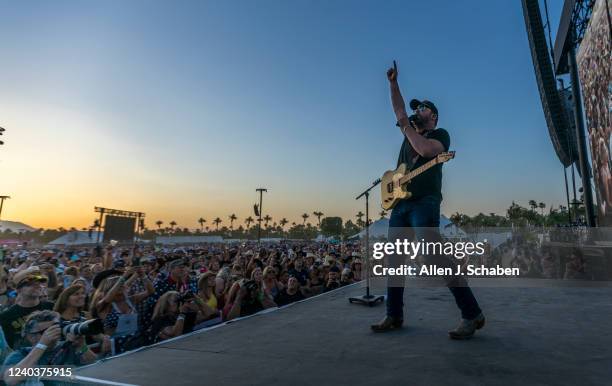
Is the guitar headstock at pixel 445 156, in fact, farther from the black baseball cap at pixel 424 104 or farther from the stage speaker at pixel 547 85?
the stage speaker at pixel 547 85

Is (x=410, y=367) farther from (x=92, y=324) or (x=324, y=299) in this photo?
(x=324, y=299)

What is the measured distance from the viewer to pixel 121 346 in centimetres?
392

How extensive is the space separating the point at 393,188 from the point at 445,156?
0.61 m

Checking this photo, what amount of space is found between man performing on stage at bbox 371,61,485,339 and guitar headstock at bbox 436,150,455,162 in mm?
40

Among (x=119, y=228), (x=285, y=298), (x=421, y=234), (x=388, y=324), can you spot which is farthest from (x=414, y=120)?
(x=119, y=228)

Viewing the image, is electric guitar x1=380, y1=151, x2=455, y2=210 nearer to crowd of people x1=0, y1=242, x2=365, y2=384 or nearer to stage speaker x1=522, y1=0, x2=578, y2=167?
crowd of people x1=0, y1=242, x2=365, y2=384

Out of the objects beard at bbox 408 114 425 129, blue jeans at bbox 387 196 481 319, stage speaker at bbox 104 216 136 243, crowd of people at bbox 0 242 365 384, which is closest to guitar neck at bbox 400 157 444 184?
blue jeans at bbox 387 196 481 319

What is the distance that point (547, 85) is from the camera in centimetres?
2109

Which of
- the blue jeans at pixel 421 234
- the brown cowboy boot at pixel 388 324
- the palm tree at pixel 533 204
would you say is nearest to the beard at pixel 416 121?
the blue jeans at pixel 421 234

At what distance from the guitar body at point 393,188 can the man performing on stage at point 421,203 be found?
0.18 ft

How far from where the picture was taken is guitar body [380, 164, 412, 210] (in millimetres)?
2879

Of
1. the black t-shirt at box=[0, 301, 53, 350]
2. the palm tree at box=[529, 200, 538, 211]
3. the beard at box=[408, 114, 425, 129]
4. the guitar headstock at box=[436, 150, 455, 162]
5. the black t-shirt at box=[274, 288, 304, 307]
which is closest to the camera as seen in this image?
the guitar headstock at box=[436, 150, 455, 162]

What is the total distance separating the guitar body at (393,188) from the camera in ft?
9.44

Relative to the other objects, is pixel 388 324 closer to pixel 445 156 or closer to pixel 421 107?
pixel 445 156
